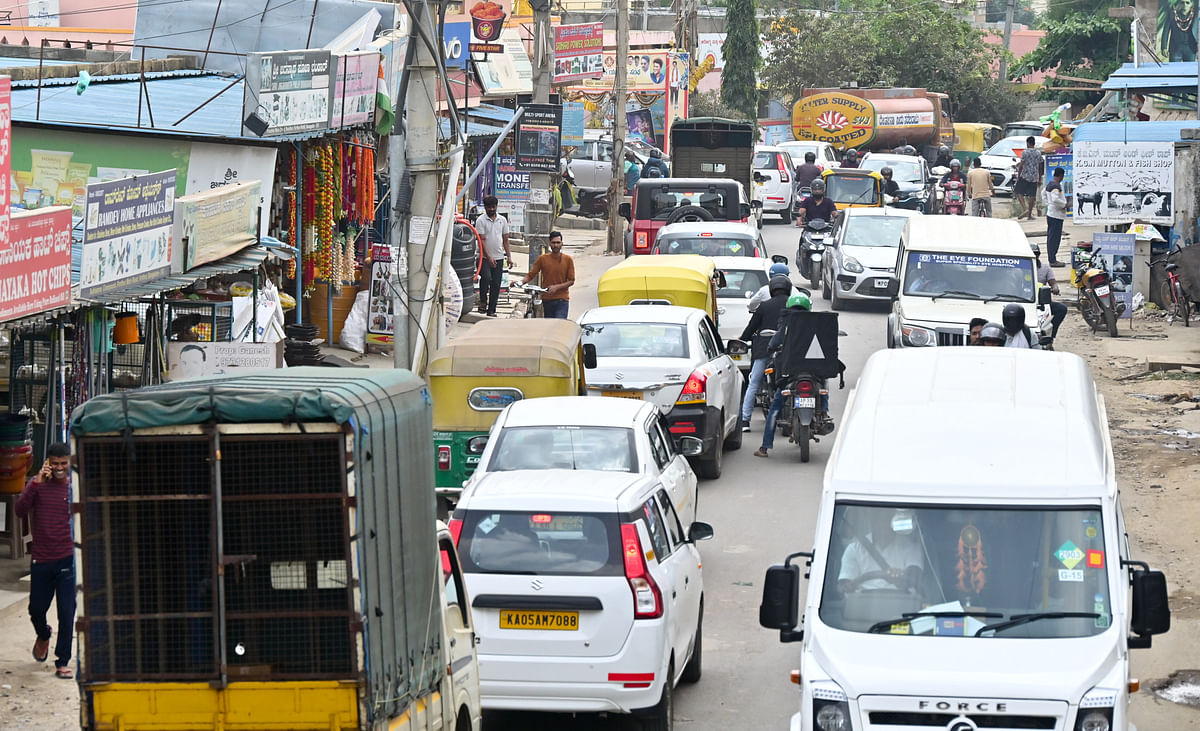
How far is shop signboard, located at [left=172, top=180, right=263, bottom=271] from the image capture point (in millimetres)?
14570

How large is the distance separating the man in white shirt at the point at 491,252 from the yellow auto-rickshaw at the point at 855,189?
10.8m

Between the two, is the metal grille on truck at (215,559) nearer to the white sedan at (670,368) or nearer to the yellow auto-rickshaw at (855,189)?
the white sedan at (670,368)

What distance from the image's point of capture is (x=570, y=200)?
4228cm

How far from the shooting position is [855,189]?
34.7m

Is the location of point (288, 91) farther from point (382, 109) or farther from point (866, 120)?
point (866, 120)

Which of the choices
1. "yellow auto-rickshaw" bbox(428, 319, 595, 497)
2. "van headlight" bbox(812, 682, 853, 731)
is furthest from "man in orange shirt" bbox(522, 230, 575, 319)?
"van headlight" bbox(812, 682, 853, 731)

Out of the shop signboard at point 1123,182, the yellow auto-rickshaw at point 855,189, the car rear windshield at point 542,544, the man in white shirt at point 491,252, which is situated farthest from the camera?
the yellow auto-rickshaw at point 855,189

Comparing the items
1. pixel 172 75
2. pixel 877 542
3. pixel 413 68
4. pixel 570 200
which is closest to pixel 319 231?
pixel 172 75

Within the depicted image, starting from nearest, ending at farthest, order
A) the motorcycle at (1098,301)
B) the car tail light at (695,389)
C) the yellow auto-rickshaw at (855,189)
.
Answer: the car tail light at (695,389), the motorcycle at (1098,301), the yellow auto-rickshaw at (855,189)

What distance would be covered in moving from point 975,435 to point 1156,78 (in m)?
29.1

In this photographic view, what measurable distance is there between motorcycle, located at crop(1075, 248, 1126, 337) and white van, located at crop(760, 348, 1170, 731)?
17.3 meters

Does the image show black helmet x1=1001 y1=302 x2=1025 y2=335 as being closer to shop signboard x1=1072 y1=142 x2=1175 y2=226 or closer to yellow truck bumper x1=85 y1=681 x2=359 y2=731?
yellow truck bumper x1=85 y1=681 x2=359 y2=731

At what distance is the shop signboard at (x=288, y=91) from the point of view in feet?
60.1

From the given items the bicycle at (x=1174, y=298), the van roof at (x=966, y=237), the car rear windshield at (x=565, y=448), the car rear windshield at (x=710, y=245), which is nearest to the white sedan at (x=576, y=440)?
the car rear windshield at (x=565, y=448)
